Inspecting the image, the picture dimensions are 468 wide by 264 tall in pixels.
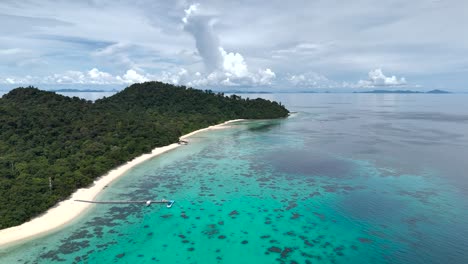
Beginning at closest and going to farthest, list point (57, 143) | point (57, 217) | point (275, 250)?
point (275, 250)
point (57, 217)
point (57, 143)

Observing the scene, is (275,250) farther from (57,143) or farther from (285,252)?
(57,143)

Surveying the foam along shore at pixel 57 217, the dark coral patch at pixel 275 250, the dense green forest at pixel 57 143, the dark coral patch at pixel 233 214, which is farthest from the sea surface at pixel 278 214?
the dense green forest at pixel 57 143

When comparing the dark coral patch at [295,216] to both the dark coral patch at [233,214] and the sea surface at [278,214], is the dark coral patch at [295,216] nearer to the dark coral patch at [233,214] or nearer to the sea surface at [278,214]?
the sea surface at [278,214]

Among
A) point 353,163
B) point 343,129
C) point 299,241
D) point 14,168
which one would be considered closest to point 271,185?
point 299,241

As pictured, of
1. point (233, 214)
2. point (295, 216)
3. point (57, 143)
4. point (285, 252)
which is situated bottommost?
point (285, 252)

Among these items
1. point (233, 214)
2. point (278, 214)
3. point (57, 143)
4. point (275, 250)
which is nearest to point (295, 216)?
point (278, 214)

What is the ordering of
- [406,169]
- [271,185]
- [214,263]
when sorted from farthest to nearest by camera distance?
[406,169]
[271,185]
[214,263]

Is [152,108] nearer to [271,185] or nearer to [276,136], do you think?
[276,136]
